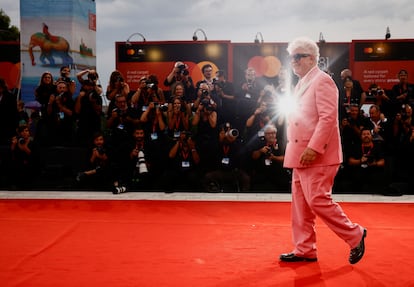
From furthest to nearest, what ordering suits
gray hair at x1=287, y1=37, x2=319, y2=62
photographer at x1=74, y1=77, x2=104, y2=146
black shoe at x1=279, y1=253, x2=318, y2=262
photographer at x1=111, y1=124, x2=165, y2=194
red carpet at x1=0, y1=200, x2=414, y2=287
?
photographer at x1=74, y1=77, x2=104, y2=146
photographer at x1=111, y1=124, x2=165, y2=194
black shoe at x1=279, y1=253, x2=318, y2=262
gray hair at x1=287, y1=37, x2=319, y2=62
red carpet at x1=0, y1=200, x2=414, y2=287

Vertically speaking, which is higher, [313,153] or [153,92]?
[153,92]

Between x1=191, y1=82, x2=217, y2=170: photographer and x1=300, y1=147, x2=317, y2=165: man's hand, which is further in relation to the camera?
x1=191, y1=82, x2=217, y2=170: photographer

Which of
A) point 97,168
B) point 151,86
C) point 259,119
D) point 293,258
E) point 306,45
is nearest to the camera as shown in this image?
point 306,45

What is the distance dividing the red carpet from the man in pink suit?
219mm

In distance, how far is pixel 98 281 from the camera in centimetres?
264

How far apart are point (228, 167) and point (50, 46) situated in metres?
3.79

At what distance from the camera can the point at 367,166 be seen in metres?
5.77

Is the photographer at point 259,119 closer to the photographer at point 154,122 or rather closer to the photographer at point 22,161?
the photographer at point 154,122

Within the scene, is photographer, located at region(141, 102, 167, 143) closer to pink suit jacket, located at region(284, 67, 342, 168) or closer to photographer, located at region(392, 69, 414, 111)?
photographer, located at region(392, 69, 414, 111)

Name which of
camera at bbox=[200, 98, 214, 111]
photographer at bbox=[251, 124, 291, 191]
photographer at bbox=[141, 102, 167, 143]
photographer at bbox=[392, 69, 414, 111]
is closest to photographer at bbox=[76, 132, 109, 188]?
photographer at bbox=[141, 102, 167, 143]

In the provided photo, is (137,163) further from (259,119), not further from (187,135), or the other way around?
(259,119)

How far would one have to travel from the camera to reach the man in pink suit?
275cm

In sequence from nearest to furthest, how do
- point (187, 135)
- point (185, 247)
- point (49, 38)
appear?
point (185, 247) < point (187, 135) < point (49, 38)

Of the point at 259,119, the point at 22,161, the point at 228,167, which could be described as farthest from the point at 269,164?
the point at 22,161
